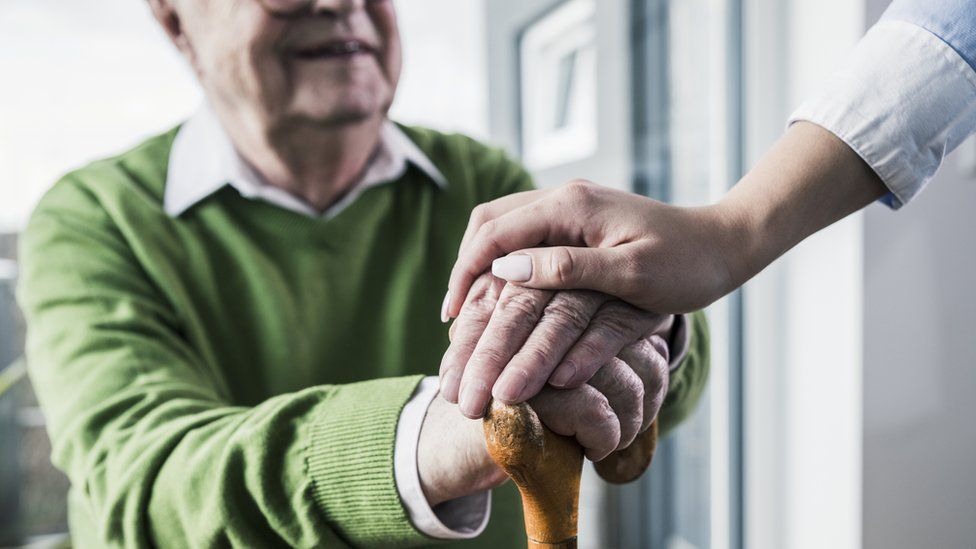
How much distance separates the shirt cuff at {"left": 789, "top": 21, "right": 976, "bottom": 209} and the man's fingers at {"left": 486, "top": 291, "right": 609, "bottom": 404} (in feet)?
0.86

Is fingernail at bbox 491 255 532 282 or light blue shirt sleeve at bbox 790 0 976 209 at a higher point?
light blue shirt sleeve at bbox 790 0 976 209

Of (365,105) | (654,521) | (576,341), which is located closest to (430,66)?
(365,105)

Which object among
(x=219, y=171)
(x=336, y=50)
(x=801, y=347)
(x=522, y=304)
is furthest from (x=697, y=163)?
(x=522, y=304)

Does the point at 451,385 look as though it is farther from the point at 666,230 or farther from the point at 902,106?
the point at 902,106

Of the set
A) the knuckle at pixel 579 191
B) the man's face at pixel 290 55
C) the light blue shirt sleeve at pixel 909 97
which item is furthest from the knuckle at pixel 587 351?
the man's face at pixel 290 55

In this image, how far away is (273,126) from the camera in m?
0.90

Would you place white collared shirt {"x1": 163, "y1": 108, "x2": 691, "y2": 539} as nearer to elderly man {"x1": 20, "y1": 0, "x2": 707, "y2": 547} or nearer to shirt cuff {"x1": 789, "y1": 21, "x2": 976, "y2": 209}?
elderly man {"x1": 20, "y1": 0, "x2": 707, "y2": 547}

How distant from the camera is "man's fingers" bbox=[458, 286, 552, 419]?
46 cm

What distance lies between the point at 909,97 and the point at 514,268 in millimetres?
369

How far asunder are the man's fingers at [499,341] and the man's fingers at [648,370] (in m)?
0.09

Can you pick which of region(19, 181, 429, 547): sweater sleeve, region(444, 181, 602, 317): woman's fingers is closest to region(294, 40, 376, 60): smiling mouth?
region(19, 181, 429, 547): sweater sleeve

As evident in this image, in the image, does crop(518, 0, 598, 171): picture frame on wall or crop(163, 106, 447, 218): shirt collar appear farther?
crop(518, 0, 598, 171): picture frame on wall

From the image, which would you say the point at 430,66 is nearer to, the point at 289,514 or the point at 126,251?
the point at 126,251

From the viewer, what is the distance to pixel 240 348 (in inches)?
35.7
